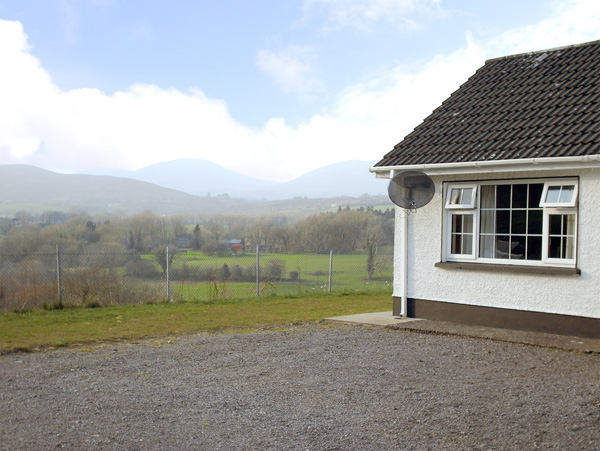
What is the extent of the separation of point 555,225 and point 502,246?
103cm

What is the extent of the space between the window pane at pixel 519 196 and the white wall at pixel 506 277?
245 mm

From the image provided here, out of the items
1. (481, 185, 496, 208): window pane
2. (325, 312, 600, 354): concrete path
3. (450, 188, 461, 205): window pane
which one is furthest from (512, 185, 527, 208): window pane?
(325, 312, 600, 354): concrete path

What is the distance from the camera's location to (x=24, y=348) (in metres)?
9.26

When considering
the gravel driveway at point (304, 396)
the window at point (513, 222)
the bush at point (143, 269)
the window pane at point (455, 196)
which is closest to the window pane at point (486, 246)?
the window at point (513, 222)

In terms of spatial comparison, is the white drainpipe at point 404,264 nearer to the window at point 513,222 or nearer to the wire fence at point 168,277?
the window at point 513,222

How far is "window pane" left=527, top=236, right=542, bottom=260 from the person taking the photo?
396 inches

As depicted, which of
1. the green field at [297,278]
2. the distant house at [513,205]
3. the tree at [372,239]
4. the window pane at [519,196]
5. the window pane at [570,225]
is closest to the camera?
the distant house at [513,205]

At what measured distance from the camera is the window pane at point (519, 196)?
33.3 ft

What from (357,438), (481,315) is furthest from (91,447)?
(481,315)

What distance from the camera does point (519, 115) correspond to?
11.0 m

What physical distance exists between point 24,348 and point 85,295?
653 centimetres

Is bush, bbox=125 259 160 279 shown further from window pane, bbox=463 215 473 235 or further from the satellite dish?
window pane, bbox=463 215 473 235

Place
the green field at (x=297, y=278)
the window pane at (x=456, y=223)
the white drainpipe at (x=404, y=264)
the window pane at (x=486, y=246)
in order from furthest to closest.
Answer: the green field at (x=297, y=278), the white drainpipe at (x=404, y=264), the window pane at (x=456, y=223), the window pane at (x=486, y=246)

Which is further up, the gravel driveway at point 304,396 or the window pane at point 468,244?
the window pane at point 468,244
